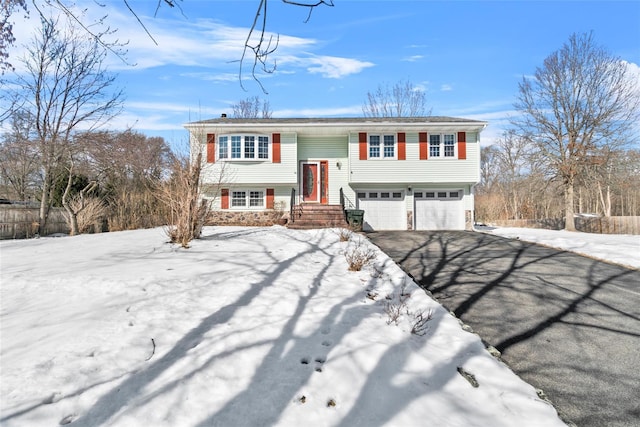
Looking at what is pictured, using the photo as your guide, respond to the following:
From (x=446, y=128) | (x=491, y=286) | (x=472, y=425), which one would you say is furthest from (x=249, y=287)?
(x=446, y=128)

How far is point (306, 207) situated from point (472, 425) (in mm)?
12795

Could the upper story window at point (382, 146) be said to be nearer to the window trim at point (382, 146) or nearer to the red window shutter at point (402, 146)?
the window trim at point (382, 146)

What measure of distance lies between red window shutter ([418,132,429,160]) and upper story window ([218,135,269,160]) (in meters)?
7.75

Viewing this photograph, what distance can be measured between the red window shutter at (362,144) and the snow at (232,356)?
A: 1124 cm

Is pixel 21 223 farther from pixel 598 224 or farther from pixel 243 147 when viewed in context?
pixel 598 224

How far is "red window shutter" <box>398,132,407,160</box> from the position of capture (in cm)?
1570

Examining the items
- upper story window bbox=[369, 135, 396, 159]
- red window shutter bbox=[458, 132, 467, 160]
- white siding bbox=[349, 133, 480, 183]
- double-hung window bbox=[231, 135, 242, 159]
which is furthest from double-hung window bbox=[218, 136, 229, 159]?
red window shutter bbox=[458, 132, 467, 160]

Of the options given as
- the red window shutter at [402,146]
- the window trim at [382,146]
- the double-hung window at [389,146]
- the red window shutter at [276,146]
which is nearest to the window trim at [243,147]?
the red window shutter at [276,146]

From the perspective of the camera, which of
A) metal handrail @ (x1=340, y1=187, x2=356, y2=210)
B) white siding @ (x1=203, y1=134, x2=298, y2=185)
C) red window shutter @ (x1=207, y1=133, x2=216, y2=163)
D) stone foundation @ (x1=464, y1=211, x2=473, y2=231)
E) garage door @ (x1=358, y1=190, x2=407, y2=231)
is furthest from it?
garage door @ (x1=358, y1=190, x2=407, y2=231)

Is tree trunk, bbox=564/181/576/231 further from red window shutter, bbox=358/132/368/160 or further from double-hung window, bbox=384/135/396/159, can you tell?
red window shutter, bbox=358/132/368/160

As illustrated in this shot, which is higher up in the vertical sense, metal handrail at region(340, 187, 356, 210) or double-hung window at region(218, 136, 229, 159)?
double-hung window at region(218, 136, 229, 159)

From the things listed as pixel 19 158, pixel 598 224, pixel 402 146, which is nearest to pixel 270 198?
pixel 402 146

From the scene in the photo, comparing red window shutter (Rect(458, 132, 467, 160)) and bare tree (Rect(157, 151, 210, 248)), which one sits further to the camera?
red window shutter (Rect(458, 132, 467, 160))

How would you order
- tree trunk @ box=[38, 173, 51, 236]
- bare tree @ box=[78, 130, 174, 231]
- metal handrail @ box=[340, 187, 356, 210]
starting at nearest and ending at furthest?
1. tree trunk @ box=[38, 173, 51, 236]
2. bare tree @ box=[78, 130, 174, 231]
3. metal handrail @ box=[340, 187, 356, 210]
